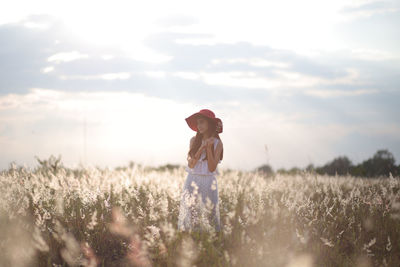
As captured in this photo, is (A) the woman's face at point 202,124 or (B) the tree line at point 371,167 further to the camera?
(B) the tree line at point 371,167

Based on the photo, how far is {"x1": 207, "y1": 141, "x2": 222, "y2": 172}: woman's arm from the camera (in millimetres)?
4233

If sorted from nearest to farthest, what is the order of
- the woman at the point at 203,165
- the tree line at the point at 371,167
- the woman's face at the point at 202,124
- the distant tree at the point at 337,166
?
the woman at the point at 203,165 < the woman's face at the point at 202,124 < the tree line at the point at 371,167 < the distant tree at the point at 337,166

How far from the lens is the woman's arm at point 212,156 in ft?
13.9

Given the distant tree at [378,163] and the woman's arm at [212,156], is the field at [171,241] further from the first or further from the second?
the distant tree at [378,163]

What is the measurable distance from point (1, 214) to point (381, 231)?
5.07 m

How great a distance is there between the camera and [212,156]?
427cm

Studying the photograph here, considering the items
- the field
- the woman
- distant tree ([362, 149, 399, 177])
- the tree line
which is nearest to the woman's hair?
the woman

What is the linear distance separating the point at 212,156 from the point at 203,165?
0.71 feet

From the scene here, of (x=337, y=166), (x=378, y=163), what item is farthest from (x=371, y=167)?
(x=337, y=166)

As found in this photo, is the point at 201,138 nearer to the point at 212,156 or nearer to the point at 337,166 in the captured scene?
the point at 212,156

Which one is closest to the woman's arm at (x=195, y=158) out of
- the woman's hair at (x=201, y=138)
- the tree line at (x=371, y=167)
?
the woman's hair at (x=201, y=138)

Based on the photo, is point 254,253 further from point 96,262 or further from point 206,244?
point 96,262

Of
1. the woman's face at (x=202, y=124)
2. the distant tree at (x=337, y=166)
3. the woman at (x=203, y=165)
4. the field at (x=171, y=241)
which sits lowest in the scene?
the distant tree at (x=337, y=166)

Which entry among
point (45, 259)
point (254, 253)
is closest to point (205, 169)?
point (254, 253)
